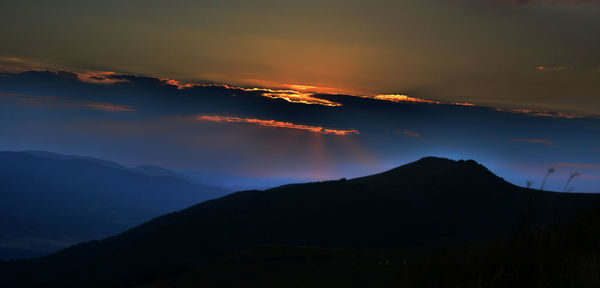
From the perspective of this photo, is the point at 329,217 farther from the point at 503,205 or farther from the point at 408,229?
the point at 503,205

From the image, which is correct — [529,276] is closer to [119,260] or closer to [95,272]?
[95,272]

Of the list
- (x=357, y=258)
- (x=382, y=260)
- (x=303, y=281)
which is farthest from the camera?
(x=357, y=258)

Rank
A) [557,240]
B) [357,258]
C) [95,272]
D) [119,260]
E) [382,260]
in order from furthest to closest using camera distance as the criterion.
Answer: [119,260] → [95,272] → [357,258] → [382,260] → [557,240]

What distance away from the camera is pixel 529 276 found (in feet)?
21.1

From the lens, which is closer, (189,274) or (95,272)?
(189,274)

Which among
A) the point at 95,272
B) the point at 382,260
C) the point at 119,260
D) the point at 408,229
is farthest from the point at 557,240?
the point at 119,260

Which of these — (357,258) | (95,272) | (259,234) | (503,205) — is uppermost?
(357,258)

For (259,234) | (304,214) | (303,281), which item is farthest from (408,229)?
(303,281)

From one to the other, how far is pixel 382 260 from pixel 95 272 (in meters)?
158

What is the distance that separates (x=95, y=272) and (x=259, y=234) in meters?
66.1

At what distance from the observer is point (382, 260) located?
55812 mm

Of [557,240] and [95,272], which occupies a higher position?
[557,240]

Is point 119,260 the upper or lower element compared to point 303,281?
lower

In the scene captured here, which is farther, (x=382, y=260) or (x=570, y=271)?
(x=382, y=260)
